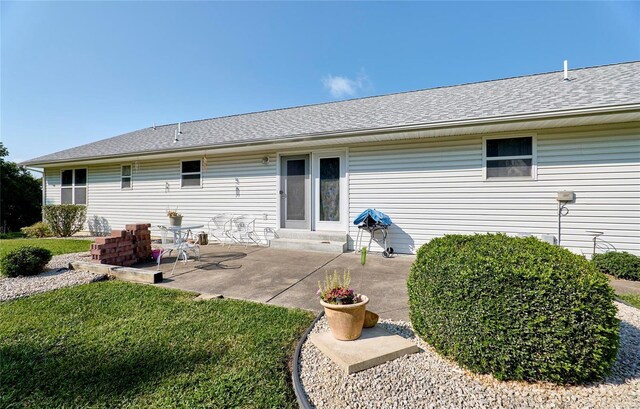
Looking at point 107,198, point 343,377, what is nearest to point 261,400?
point 343,377

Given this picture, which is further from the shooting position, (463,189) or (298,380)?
(463,189)

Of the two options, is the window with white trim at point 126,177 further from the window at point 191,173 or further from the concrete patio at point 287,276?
the concrete patio at point 287,276

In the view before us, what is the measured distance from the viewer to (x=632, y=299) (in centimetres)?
354

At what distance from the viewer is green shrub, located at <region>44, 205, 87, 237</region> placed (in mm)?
10070

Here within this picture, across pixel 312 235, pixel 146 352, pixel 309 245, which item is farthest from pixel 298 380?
pixel 312 235

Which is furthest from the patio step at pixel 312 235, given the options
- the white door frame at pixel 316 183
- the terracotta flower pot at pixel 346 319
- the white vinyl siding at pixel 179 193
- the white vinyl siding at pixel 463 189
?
the terracotta flower pot at pixel 346 319

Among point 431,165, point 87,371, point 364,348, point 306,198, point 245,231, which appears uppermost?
point 431,165

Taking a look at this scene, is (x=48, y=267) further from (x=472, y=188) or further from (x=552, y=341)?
(x=472, y=188)

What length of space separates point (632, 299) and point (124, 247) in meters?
7.98

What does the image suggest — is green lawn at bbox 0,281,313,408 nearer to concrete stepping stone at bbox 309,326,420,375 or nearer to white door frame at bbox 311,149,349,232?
concrete stepping stone at bbox 309,326,420,375

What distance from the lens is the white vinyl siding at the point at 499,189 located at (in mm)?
5180

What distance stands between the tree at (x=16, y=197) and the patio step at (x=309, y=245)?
16.6 m

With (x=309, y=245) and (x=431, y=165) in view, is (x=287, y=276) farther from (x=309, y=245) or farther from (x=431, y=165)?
(x=431, y=165)

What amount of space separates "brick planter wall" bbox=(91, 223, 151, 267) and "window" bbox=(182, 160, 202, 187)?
3.38 meters
